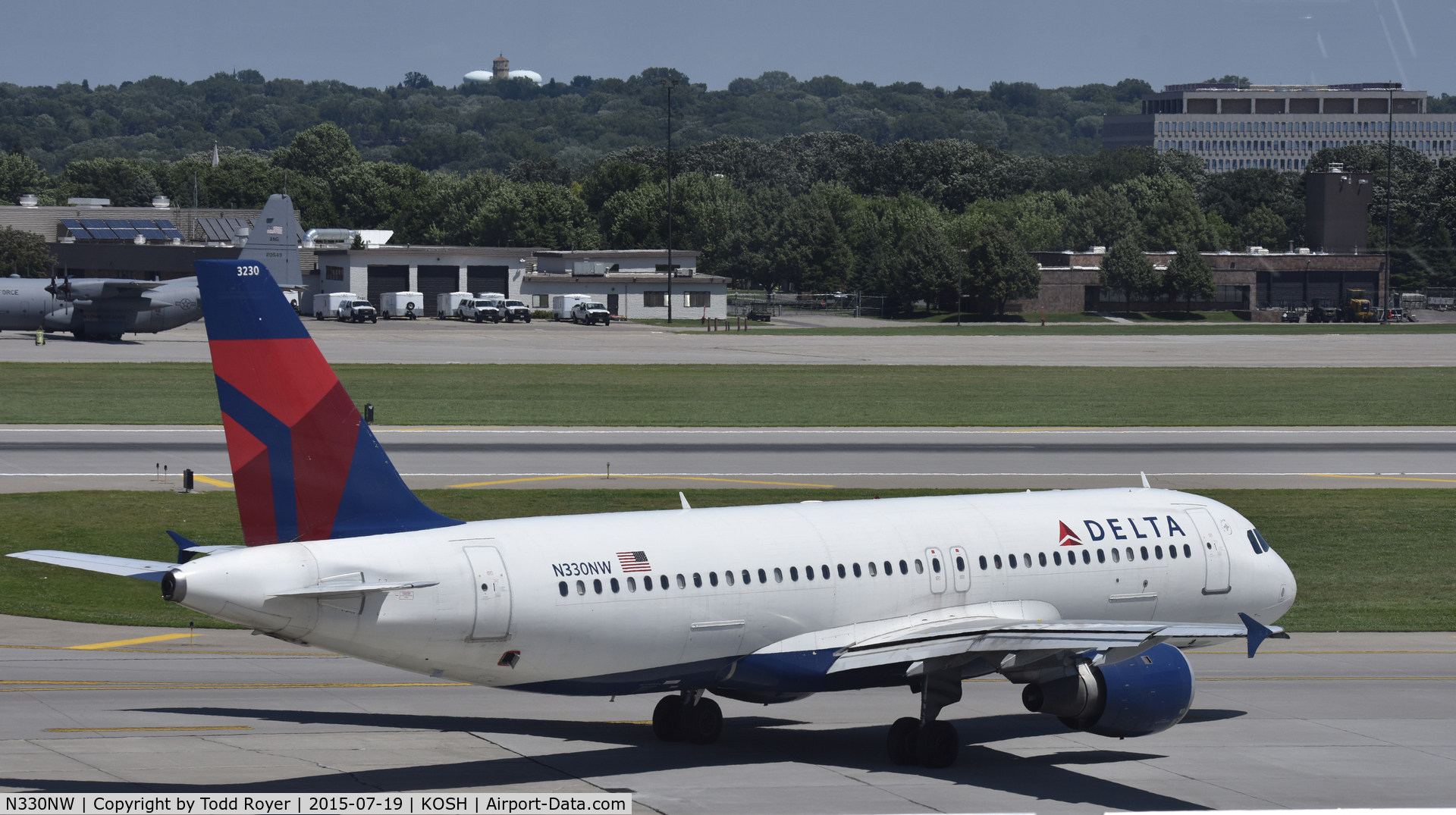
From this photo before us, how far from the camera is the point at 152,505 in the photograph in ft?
166

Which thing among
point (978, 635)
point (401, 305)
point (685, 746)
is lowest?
point (685, 746)

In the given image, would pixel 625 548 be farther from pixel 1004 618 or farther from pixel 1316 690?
pixel 1316 690

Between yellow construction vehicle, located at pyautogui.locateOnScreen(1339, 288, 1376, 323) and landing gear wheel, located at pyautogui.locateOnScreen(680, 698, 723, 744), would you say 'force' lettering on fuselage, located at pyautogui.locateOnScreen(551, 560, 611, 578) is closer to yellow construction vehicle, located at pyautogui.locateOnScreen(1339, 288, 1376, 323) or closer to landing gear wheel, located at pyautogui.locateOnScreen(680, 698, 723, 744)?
landing gear wheel, located at pyautogui.locateOnScreen(680, 698, 723, 744)

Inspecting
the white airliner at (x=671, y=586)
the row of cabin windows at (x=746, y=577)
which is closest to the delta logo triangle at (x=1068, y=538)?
the white airliner at (x=671, y=586)

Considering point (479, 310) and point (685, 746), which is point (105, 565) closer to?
point (685, 746)

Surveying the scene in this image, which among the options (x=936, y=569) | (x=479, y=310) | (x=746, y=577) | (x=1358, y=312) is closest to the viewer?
(x=746, y=577)

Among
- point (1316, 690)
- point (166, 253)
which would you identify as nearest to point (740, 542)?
point (1316, 690)

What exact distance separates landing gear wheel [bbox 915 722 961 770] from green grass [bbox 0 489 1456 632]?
16.7 m

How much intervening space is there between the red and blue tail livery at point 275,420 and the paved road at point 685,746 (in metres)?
3.82

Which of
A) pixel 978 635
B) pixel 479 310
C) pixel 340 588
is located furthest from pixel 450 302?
pixel 340 588

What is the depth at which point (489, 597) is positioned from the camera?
2195 centimetres

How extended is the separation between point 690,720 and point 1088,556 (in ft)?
24.1

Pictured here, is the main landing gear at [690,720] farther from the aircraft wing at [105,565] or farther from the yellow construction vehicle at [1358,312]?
the yellow construction vehicle at [1358,312]

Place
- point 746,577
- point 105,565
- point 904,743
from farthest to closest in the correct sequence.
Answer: point 904,743 < point 746,577 < point 105,565
